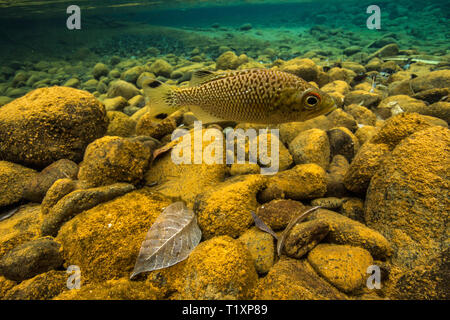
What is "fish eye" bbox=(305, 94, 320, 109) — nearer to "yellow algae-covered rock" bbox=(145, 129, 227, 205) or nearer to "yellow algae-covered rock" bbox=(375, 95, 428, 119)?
"yellow algae-covered rock" bbox=(145, 129, 227, 205)

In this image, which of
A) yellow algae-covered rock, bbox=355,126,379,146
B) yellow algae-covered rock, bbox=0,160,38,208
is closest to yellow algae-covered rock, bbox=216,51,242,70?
yellow algae-covered rock, bbox=355,126,379,146

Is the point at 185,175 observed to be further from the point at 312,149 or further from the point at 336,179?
the point at 336,179

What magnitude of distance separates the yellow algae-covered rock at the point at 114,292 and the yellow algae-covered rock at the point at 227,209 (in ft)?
1.91

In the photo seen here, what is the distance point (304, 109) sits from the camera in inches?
64.7

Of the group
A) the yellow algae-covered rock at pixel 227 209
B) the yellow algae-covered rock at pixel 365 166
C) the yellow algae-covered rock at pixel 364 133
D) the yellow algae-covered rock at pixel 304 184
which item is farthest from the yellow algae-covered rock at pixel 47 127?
the yellow algae-covered rock at pixel 364 133

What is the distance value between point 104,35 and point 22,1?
9.64 meters

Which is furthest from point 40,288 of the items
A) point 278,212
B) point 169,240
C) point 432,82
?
point 432,82

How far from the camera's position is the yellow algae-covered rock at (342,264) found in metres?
1.40

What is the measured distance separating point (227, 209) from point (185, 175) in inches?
31.3

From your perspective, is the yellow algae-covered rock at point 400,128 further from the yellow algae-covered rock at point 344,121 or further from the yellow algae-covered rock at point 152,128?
the yellow algae-covered rock at point 152,128

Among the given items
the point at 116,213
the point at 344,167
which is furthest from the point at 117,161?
the point at 344,167

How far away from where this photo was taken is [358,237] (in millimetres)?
1641

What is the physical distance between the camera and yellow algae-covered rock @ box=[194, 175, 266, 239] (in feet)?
5.97

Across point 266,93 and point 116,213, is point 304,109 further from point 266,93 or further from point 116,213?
point 116,213
